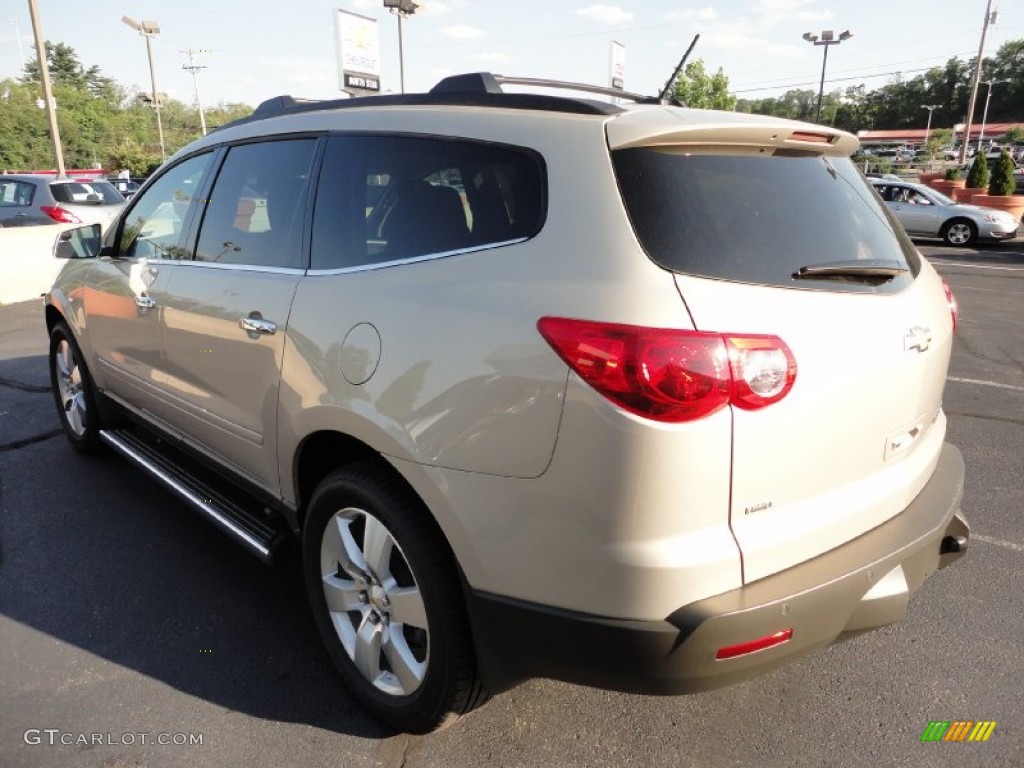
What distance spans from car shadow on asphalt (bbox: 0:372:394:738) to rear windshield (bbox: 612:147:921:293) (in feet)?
5.62

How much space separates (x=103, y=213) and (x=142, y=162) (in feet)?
163

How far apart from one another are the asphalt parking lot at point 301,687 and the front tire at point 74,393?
0.79 meters

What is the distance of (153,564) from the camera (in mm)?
3307

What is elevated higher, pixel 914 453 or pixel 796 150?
pixel 796 150

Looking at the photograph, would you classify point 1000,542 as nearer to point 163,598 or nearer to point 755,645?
point 755,645

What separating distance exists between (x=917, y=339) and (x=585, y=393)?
1045mm

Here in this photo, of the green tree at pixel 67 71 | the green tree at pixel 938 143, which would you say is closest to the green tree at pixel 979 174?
the green tree at pixel 938 143

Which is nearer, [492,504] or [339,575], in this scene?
[492,504]

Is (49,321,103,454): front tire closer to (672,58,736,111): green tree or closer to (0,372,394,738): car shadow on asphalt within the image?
(0,372,394,738): car shadow on asphalt

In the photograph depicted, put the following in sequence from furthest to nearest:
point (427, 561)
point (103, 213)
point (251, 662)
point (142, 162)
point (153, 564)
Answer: point (142, 162) → point (103, 213) → point (153, 564) → point (251, 662) → point (427, 561)

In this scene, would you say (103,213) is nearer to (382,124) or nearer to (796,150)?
(382,124)

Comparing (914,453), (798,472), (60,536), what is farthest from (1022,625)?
(60,536)

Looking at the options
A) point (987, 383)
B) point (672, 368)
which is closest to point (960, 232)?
point (987, 383)

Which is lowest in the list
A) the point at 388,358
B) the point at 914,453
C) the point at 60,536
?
the point at 60,536
